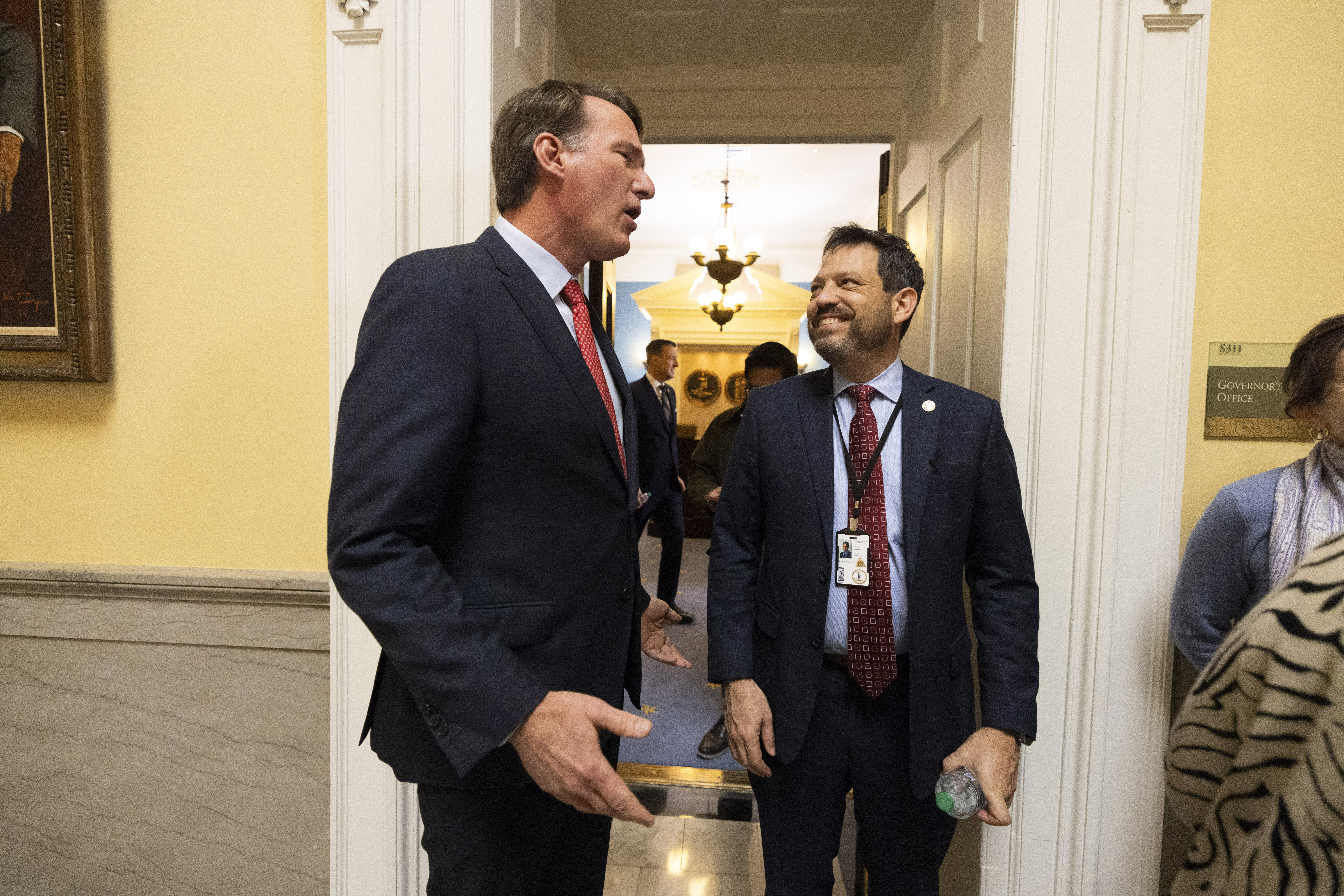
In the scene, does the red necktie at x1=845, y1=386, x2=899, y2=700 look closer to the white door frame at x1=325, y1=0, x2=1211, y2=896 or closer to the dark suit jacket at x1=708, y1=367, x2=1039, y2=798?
the dark suit jacket at x1=708, y1=367, x2=1039, y2=798

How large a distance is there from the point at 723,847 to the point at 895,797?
1.35 m

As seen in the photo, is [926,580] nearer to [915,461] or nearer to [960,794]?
[915,461]

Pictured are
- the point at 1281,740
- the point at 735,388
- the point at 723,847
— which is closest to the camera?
the point at 1281,740

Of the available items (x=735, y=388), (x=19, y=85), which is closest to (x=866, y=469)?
(x=19, y=85)

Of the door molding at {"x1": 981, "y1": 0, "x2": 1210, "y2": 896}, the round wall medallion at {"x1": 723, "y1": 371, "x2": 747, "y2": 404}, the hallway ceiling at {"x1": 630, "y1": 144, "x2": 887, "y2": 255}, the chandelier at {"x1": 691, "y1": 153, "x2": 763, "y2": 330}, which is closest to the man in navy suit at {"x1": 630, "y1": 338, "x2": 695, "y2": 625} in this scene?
the door molding at {"x1": 981, "y1": 0, "x2": 1210, "y2": 896}

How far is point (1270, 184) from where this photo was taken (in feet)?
5.23

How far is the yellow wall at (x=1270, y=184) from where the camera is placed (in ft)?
5.17

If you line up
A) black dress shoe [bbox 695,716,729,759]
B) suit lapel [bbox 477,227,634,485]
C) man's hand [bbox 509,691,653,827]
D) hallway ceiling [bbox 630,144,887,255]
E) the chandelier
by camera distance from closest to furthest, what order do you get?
man's hand [bbox 509,691,653,827], suit lapel [bbox 477,227,634,485], black dress shoe [bbox 695,716,729,759], hallway ceiling [bbox 630,144,887,255], the chandelier

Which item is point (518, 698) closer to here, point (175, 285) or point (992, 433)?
point (992, 433)

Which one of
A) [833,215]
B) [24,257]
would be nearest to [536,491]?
[24,257]

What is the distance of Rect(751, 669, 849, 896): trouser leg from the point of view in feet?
4.82

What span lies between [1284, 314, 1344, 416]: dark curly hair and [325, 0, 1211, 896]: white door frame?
23 centimetres

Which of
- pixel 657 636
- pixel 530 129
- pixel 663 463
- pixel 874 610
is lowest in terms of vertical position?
pixel 657 636

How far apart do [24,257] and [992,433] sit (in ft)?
8.47
